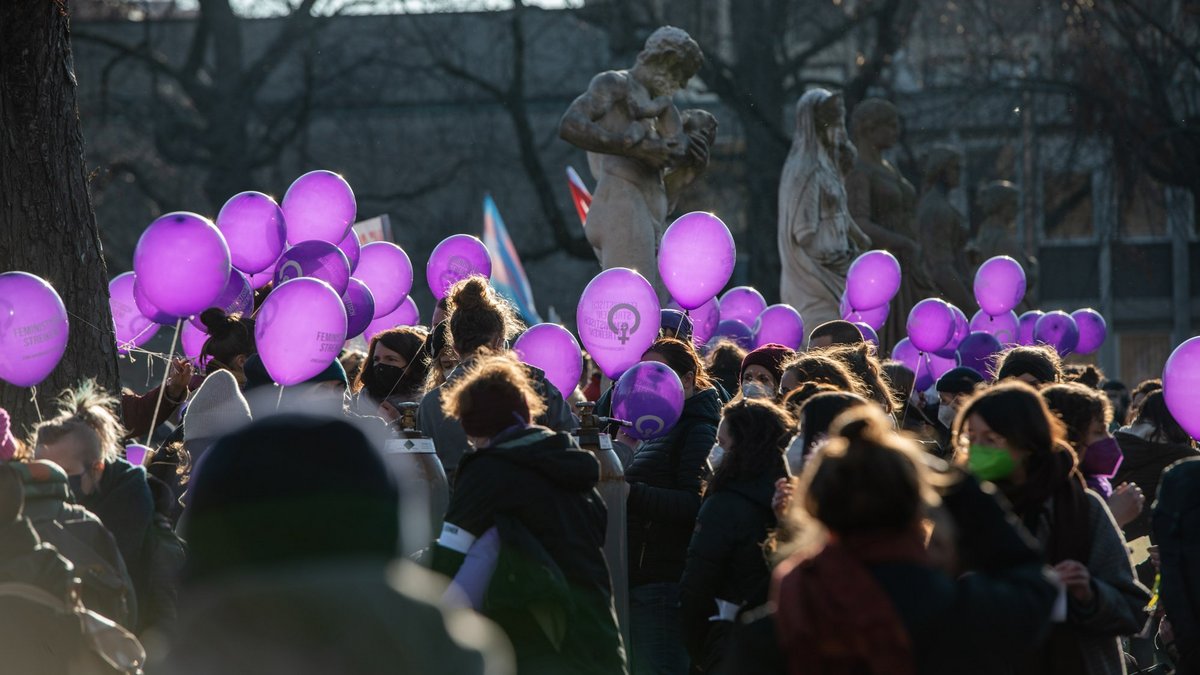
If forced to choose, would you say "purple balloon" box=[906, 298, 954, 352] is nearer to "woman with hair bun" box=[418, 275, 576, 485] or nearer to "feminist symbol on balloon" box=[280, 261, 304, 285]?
"feminist symbol on balloon" box=[280, 261, 304, 285]

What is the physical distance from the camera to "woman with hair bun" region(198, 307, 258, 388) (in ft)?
22.1

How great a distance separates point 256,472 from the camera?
2205mm

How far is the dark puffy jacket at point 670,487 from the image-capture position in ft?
19.4

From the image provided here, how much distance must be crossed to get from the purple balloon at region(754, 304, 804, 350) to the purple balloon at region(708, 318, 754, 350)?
0.06 m

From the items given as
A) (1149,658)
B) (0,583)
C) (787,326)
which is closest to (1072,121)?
(787,326)

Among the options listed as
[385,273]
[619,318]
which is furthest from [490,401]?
[385,273]

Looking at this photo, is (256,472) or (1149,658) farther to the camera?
(1149,658)

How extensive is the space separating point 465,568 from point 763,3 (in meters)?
17.8

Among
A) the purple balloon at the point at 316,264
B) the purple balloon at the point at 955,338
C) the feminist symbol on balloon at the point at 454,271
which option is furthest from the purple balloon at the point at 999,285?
the purple balloon at the point at 316,264

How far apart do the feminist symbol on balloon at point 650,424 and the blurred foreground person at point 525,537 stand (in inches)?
67.7

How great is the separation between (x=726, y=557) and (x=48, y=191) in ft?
12.6

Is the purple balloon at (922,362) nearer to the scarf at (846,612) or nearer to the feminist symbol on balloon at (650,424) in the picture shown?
the feminist symbol on balloon at (650,424)

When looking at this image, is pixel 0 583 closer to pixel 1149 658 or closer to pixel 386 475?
pixel 386 475

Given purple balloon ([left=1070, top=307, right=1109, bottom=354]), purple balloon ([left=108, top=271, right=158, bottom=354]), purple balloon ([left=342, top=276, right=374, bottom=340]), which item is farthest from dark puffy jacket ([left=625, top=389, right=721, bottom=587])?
purple balloon ([left=1070, top=307, right=1109, bottom=354])
